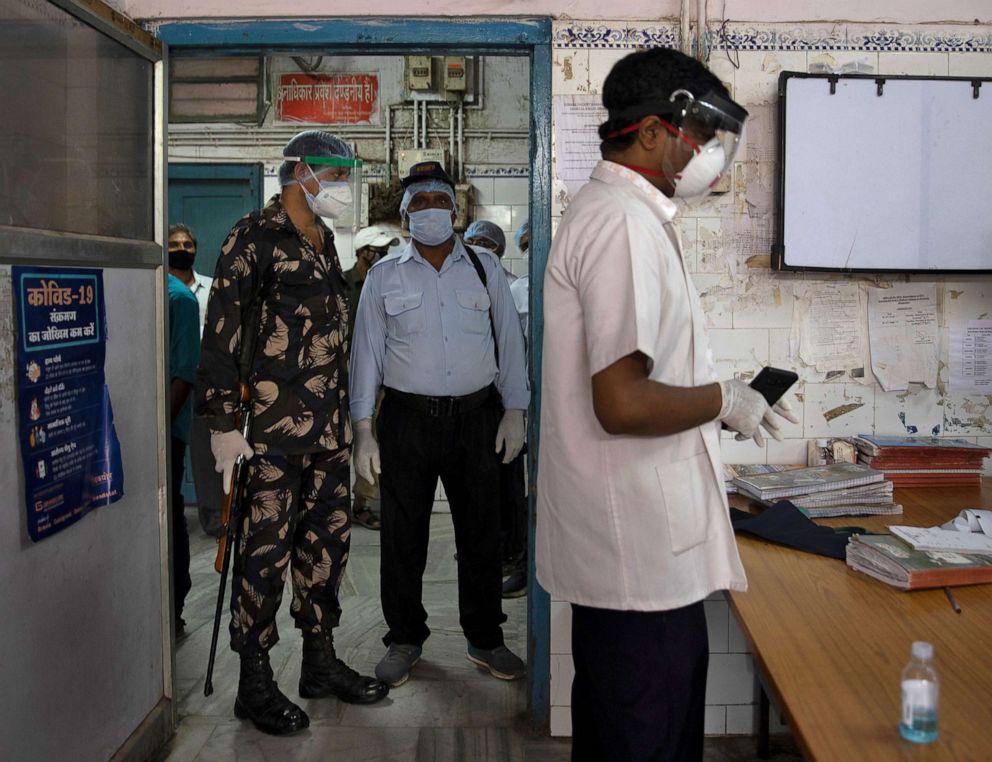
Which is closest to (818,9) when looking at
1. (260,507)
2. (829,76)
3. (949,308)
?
(829,76)

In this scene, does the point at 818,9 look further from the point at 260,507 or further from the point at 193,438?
the point at 193,438

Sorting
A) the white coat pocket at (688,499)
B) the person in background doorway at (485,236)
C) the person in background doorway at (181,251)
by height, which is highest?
the person in background doorway at (485,236)

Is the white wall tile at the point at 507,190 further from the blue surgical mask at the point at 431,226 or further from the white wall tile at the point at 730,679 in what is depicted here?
the white wall tile at the point at 730,679

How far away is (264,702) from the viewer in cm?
290

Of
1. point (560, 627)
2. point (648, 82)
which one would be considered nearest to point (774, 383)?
point (648, 82)

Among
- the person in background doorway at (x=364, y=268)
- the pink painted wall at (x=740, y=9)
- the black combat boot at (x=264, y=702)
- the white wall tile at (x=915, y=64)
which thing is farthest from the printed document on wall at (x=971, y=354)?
the person in background doorway at (x=364, y=268)

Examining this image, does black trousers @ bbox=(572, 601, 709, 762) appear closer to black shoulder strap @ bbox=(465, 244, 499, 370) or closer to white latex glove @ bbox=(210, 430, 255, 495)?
white latex glove @ bbox=(210, 430, 255, 495)

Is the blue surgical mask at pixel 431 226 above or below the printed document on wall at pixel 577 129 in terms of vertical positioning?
below

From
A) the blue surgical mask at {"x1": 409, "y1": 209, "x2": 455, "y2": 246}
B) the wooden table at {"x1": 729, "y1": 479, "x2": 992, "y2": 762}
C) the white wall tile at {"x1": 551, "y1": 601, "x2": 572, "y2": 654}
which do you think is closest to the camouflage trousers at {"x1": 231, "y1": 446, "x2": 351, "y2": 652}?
the white wall tile at {"x1": 551, "y1": 601, "x2": 572, "y2": 654}

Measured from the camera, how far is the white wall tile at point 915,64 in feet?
9.04

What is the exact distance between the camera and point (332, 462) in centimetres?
294

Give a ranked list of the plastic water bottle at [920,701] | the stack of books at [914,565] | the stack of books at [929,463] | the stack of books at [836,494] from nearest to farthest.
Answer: the plastic water bottle at [920,701], the stack of books at [914,565], the stack of books at [836,494], the stack of books at [929,463]

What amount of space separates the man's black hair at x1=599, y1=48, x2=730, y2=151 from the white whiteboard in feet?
4.09

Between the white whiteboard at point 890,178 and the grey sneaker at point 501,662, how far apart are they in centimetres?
166
